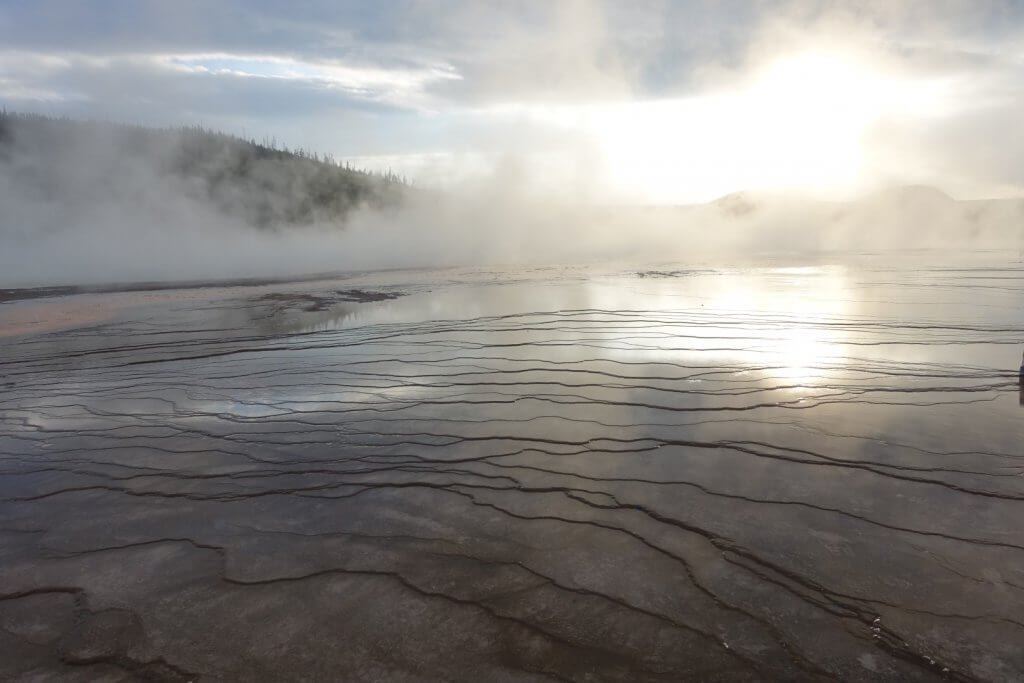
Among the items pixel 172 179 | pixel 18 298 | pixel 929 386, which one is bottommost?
pixel 18 298

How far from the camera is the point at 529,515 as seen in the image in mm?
3178

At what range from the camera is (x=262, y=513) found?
11.1 feet

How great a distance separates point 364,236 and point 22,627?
124 ft

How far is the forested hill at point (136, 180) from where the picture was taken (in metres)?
36.9

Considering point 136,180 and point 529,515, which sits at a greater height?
point 136,180

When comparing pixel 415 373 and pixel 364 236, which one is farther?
pixel 364 236

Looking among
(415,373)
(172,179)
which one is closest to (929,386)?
(415,373)

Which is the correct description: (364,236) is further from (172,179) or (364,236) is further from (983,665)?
(983,665)

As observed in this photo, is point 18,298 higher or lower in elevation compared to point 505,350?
lower

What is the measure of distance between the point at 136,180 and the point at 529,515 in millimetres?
43201

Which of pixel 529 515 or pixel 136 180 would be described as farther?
pixel 136 180

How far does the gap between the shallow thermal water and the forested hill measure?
36.0 metres

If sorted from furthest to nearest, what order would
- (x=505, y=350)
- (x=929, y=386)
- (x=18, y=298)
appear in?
(x=18, y=298)
(x=505, y=350)
(x=929, y=386)

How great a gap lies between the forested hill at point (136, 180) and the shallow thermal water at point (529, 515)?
118 ft
